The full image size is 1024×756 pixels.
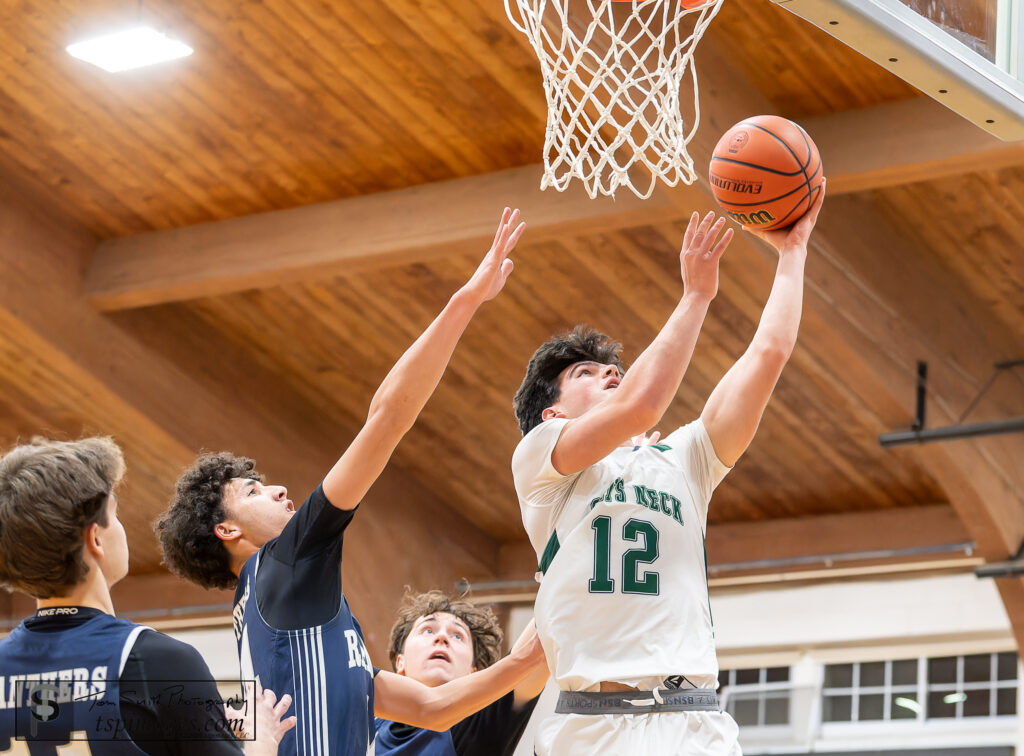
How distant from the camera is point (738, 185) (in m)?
4.58

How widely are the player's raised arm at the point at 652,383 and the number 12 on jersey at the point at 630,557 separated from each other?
0.18 meters

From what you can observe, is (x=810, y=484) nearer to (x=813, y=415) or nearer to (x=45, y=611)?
(x=813, y=415)

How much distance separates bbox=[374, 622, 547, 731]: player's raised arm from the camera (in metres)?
4.54

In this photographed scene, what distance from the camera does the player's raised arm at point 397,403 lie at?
380 centimetres

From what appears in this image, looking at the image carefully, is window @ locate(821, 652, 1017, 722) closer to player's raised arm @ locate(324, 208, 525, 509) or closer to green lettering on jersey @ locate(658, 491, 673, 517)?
green lettering on jersey @ locate(658, 491, 673, 517)

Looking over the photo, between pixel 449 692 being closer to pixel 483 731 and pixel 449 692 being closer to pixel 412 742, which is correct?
pixel 412 742

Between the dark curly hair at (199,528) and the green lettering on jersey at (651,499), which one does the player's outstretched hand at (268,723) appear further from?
the green lettering on jersey at (651,499)

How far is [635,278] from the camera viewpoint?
32.6 ft

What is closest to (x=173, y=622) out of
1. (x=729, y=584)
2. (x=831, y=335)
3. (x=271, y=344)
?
(x=271, y=344)

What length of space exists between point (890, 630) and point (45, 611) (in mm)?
A: 9138

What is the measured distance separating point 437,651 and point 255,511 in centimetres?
135

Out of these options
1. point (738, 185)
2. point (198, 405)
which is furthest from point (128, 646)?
point (198, 405)

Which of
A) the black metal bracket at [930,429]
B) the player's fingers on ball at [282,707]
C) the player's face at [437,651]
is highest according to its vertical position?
the black metal bracket at [930,429]

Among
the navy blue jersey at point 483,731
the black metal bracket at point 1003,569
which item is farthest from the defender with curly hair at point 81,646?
the black metal bracket at point 1003,569
